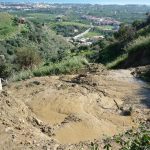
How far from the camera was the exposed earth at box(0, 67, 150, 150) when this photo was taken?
7.54 meters

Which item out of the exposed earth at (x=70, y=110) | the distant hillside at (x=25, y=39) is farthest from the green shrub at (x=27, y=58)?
the distant hillside at (x=25, y=39)

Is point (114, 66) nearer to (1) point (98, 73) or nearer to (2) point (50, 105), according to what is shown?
(1) point (98, 73)

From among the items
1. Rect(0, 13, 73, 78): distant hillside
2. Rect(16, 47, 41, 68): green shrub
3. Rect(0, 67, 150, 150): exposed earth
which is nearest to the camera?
Rect(0, 67, 150, 150): exposed earth

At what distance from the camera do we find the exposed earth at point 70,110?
7.54 metres

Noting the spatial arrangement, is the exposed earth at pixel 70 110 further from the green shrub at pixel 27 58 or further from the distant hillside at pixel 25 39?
the distant hillside at pixel 25 39

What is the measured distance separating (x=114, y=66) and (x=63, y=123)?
8623 millimetres

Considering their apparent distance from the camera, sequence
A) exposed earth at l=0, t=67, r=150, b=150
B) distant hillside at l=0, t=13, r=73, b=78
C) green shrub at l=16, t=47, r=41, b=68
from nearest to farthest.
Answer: exposed earth at l=0, t=67, r=150, b=150, green shrub at l=16, t=47, r=41, b=68, distant hillside at l=0, t=13, r=73, b=78

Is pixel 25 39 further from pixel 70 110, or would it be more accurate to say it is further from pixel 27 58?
pixel 70 110

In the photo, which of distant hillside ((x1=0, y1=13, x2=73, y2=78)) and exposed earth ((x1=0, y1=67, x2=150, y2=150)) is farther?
distant hillside ((x1=0, y1=13, x2=73, y2=78))

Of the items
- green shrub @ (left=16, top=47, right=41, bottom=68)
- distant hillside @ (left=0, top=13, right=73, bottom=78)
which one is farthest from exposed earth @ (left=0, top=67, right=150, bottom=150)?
distant hillside @ (left=0, top=13, right=73, bottom=78)

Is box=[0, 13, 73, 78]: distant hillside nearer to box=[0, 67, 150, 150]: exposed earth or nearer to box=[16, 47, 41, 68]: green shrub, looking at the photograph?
box=[16, 47, 41, 68]: green shrub

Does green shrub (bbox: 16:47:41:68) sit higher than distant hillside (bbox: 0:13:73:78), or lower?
higher

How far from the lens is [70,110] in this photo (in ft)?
31.9

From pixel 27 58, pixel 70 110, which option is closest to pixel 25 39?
pixel 27 58
